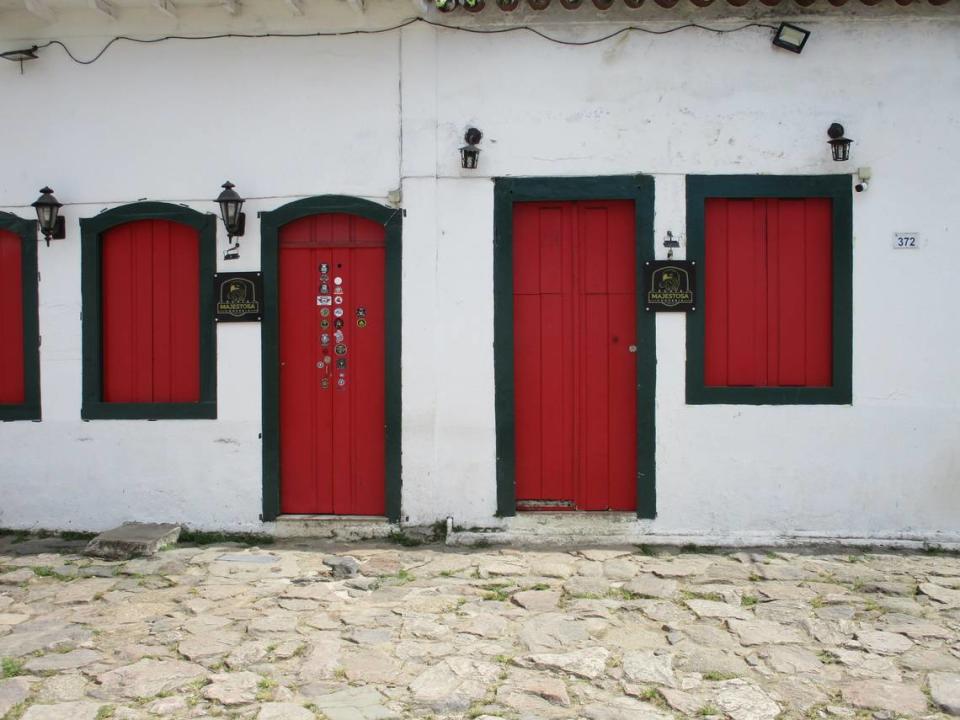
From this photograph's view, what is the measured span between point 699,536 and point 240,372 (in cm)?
419

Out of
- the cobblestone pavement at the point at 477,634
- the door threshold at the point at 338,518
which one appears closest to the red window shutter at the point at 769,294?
the cobblestone pavement at the point at 477,634

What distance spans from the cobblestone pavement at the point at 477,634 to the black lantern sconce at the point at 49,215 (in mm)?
2781

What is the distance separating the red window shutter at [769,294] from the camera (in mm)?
7402

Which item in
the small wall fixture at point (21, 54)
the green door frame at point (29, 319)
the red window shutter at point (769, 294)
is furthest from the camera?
the green door frame at point (29, 319)

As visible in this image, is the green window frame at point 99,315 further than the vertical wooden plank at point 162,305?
No

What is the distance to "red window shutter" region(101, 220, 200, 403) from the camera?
779 centimetres

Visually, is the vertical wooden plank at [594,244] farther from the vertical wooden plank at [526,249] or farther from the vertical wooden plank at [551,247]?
the vertical wooden plank at [526,249]

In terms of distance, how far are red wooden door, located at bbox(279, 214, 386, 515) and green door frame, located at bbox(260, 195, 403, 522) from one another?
0.29 ft

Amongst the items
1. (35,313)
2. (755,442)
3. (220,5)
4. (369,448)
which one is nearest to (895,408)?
(755,442)

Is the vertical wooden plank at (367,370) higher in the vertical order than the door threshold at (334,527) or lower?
higher

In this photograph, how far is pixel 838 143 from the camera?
719 centimetres

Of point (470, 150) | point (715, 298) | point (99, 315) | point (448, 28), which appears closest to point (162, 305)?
point (99, 315)

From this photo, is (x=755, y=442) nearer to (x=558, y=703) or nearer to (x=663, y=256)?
(x=663, y=256)

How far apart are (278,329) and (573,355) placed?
2.60 meters
